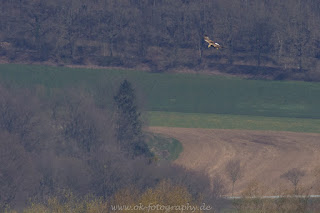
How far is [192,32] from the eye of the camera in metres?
114

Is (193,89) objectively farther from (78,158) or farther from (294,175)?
(294,175)

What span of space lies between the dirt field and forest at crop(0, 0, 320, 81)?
21377mm

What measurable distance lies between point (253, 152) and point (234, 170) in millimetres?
7632

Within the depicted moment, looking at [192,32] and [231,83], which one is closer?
[231,83]

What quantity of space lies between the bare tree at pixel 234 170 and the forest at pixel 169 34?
3179 centimetres

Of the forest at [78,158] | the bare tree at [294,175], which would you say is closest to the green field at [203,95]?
the forest at [78,158]

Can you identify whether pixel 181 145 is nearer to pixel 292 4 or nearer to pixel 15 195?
pixel 15 195

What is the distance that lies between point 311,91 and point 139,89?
965 inches

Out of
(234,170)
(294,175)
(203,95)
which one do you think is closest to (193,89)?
(203,95)

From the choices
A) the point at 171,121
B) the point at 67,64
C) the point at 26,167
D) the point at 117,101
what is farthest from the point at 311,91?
the point at 26,167

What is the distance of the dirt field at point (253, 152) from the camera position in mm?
70312

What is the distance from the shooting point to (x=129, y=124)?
81.1 m

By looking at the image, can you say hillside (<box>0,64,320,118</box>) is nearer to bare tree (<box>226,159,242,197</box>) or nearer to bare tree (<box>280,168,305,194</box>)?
bare tree (<box>226,159,242,197</box>)

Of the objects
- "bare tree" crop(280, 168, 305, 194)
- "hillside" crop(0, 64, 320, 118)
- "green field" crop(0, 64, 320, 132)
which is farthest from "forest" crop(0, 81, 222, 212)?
"bare tree" crop(280, 168, 305, 194)
